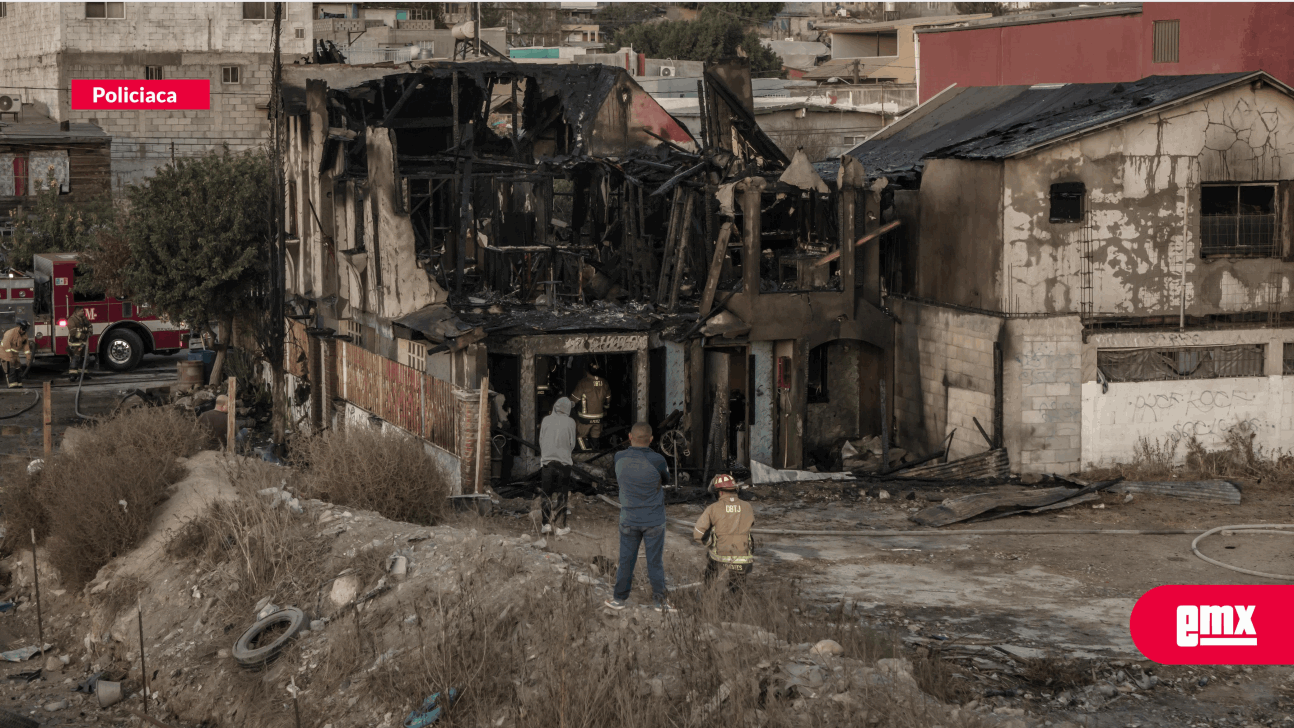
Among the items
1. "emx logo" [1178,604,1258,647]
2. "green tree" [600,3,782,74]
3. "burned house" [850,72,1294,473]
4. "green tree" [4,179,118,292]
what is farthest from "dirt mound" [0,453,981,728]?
"green tree" [600,3,782,74]

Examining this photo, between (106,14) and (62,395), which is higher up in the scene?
(106,14)

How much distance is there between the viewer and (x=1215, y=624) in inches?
454

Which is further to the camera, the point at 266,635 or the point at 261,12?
the point at 261,12

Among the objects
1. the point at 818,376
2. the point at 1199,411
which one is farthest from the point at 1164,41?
the point at 818,376

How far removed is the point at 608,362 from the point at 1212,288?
8560 mm

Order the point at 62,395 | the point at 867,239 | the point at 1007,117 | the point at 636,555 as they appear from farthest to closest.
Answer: the point at 62,395
the point at 1007,117
the point at 867,239
the point at 636,555

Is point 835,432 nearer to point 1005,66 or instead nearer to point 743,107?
point 743,107

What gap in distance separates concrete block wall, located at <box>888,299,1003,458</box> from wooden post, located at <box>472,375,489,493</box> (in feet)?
22.8

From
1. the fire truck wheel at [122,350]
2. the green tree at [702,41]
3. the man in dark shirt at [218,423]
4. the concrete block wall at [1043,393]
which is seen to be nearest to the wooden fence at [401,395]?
the man in dark shirt at [218,423]

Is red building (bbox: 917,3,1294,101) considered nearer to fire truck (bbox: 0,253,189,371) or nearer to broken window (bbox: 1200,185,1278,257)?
broken window (bbox: 1200,185,1278,257)

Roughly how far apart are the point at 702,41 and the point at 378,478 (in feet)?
165

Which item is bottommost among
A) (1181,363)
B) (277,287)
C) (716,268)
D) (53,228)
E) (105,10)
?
(1181,363)

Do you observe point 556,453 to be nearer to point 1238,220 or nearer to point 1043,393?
point 1043,393

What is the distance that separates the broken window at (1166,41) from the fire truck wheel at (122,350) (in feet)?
74.9
